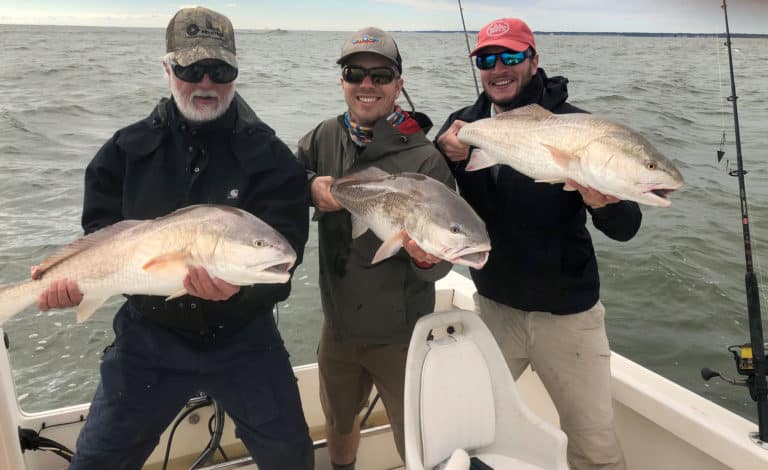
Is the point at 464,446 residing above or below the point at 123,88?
below

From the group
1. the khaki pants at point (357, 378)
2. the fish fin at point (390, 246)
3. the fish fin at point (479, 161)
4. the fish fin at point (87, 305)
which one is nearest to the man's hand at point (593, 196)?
the fish fin at point (479, 161)

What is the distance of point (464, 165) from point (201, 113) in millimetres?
1560

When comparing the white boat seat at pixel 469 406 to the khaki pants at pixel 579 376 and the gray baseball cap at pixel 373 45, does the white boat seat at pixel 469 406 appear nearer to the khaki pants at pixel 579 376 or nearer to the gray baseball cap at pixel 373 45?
the khaki pants at pixel 579 376

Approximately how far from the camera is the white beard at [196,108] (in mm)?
2871

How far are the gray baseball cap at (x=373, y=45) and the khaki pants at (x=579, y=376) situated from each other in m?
1.71

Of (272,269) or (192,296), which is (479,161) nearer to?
(272,269)

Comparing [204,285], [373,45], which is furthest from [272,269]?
[373,45]

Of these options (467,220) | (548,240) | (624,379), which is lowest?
(624,379)

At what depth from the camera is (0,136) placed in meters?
15.1

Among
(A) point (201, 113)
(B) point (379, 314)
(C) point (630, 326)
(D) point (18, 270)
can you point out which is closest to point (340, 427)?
(B) point (379, 314)

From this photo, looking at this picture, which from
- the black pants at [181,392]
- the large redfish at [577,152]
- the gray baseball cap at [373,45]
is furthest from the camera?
the gray baseball cap at [373,45]

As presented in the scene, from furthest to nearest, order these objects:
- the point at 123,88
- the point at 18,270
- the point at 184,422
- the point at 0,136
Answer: the point at 123,88 → the point at 0,136 → the point at 18,270 → the point at 184,422

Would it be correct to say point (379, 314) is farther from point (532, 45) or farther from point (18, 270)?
point (18, 270)

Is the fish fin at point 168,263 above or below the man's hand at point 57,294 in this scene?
above
